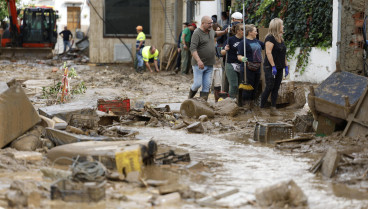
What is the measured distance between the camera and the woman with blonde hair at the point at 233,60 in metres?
13.2

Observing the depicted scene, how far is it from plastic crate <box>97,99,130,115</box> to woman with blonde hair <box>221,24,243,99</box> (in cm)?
222

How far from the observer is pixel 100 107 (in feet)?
40.3

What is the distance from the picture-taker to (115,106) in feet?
40.8

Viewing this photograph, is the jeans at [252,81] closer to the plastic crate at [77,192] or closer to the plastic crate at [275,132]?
the plastic crate at [275,132]

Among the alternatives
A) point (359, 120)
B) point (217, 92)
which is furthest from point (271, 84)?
point (359, 120)

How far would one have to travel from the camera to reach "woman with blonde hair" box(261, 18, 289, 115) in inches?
463

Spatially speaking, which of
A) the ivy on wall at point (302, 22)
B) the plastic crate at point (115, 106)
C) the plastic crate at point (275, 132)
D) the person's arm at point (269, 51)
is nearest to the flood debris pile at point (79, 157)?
the plastic crate at point (115, 106)

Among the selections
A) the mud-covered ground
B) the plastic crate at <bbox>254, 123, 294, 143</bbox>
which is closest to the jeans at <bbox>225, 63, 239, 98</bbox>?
the mud-covered ground

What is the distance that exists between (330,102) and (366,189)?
2.76 meters

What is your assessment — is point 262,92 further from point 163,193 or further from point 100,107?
point 163,193

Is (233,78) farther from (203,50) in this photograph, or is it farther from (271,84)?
(271,84)

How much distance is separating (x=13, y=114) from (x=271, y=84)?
5279 millimetres

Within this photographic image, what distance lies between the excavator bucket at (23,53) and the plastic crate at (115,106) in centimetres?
2248

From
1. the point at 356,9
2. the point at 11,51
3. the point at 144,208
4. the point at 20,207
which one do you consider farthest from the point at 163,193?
the point at 11,51
